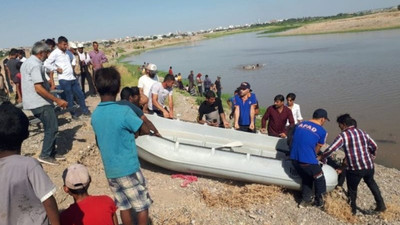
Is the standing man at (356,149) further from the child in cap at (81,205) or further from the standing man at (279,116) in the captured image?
the child in cap at (81,205)

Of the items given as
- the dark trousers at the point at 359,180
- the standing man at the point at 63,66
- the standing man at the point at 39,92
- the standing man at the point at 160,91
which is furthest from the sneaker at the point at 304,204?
the standing man at the point at 63,66

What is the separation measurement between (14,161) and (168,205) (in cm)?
290

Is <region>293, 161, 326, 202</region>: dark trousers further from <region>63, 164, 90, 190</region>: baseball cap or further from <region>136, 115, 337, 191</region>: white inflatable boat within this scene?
<region>63, 164, 90, 190</region>: baseball cap

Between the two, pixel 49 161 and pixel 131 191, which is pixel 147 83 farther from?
pixel 131 191

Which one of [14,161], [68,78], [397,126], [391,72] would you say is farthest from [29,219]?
[391,72]

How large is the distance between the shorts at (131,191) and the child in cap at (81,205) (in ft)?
1.37

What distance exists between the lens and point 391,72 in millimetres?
17750

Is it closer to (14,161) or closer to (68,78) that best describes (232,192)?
(14,161)

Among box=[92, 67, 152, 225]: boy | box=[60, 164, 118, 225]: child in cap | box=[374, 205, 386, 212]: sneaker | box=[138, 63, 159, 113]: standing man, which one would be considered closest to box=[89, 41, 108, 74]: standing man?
box=[138, 63, 159, 113]: standing man

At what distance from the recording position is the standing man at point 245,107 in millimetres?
5785

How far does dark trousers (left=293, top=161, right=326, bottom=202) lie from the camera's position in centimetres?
429

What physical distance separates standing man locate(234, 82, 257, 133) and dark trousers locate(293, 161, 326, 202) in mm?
1661

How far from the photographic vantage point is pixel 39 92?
418cm

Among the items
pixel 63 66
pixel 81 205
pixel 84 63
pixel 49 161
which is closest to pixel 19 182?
pixel 81 205
